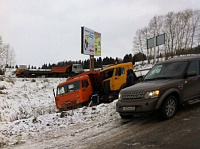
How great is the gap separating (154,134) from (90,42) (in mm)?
19467

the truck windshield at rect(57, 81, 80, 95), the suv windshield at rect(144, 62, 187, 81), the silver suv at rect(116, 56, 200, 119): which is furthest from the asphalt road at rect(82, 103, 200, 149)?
the truck windshield at rect(57, 81, 80, 95)

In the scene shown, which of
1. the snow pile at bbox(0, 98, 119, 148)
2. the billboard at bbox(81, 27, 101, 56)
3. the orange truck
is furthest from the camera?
the billboard at bbox(81, 27, 101, 56)

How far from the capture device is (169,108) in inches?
270

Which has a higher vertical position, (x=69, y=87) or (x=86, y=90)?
(x=69, y=87)

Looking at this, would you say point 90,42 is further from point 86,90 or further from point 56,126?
point 56,126

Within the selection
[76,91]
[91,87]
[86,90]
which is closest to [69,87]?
[76,91]

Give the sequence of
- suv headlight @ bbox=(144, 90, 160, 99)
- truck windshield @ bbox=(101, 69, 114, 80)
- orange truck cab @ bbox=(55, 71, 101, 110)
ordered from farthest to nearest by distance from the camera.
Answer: truck windshield @ bbox=(101, 69, 114, 80) < orange truck cab @ bbox=(55, 71, 101, 110) < suv headlight @ bbox=(144, 90, 160, 99)

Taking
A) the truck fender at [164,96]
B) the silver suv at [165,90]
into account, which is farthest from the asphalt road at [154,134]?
the truck fender at [164,96]

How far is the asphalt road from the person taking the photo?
496 cm

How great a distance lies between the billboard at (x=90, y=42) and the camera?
74.5 ft

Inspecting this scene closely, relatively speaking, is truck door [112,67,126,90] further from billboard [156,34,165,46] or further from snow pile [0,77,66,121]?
snow pile [0,77,66,121]

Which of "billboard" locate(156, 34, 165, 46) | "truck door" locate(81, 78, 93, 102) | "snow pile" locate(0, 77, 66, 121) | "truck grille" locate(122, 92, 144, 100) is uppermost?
"billboard" locate(156, 34, 165, 46)

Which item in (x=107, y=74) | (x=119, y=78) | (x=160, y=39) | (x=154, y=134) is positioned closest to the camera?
(x=154, y=134)

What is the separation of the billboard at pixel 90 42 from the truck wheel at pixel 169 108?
53.2ft
